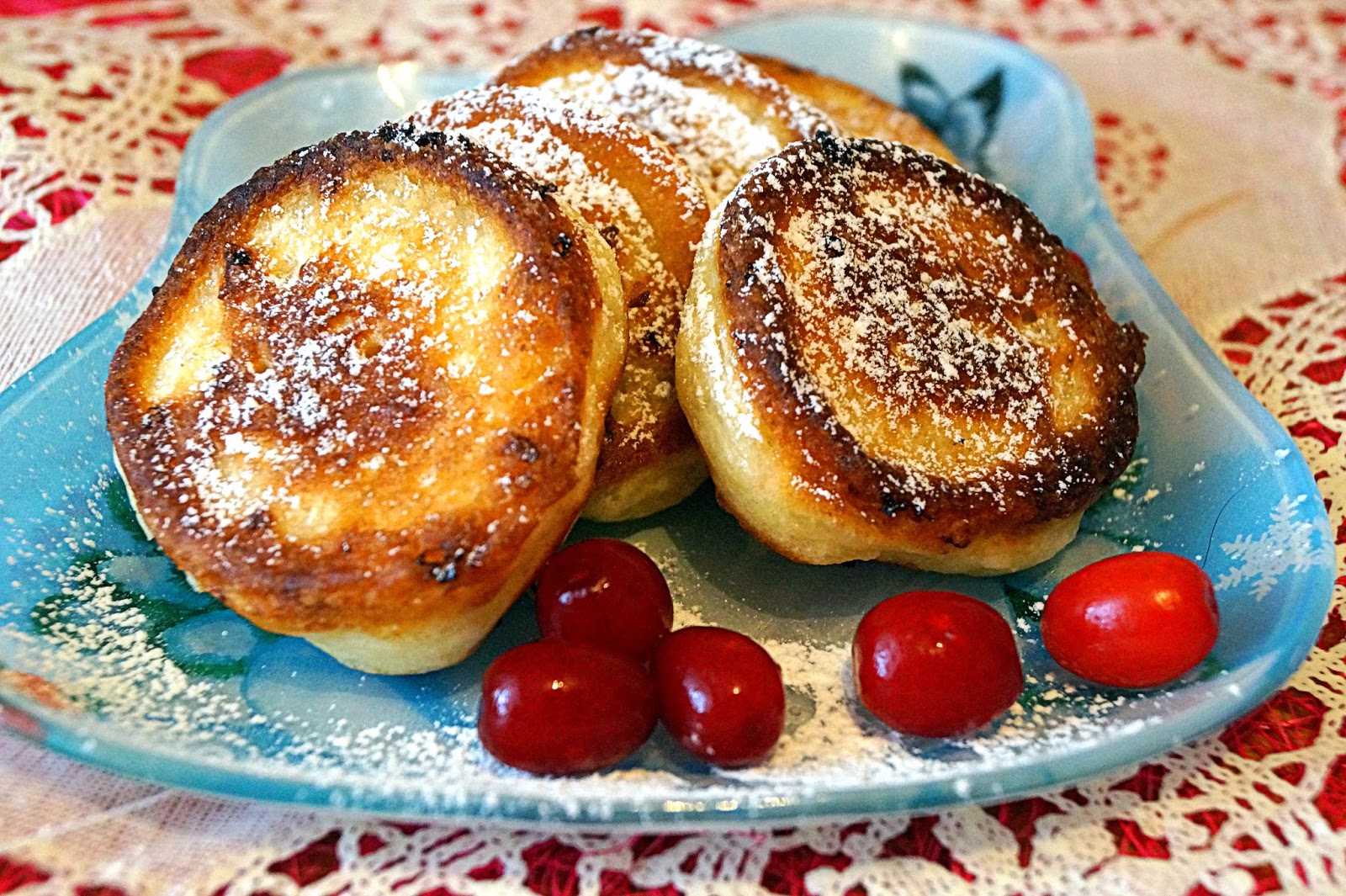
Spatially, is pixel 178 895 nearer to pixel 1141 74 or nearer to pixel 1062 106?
pixel 1062 106

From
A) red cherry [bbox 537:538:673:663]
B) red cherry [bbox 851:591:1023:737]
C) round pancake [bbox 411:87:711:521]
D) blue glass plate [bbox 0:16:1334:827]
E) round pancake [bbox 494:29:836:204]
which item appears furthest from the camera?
round pancake [bbox 494:29:836:204]

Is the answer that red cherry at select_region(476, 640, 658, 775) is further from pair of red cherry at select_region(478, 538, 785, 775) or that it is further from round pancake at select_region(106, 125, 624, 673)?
round pancake at select_region(106, 125, 624, 673)

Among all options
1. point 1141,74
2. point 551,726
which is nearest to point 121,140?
point 551,726

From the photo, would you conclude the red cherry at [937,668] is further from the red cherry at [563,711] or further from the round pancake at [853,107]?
the round pancake at [853,107]

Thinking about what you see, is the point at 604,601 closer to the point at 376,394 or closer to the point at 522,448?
the point at 522,448

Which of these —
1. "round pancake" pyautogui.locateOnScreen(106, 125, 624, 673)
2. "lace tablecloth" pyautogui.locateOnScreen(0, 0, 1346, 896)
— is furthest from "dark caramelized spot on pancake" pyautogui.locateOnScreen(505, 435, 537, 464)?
"lace tablecloth" pyautogui.locateOnScreen(0, 0, 1346, 896)

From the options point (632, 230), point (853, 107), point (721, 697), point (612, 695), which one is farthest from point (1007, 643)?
point (853, 107)

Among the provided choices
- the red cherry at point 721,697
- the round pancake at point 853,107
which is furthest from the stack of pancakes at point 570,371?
the round pancake at point 853,107
